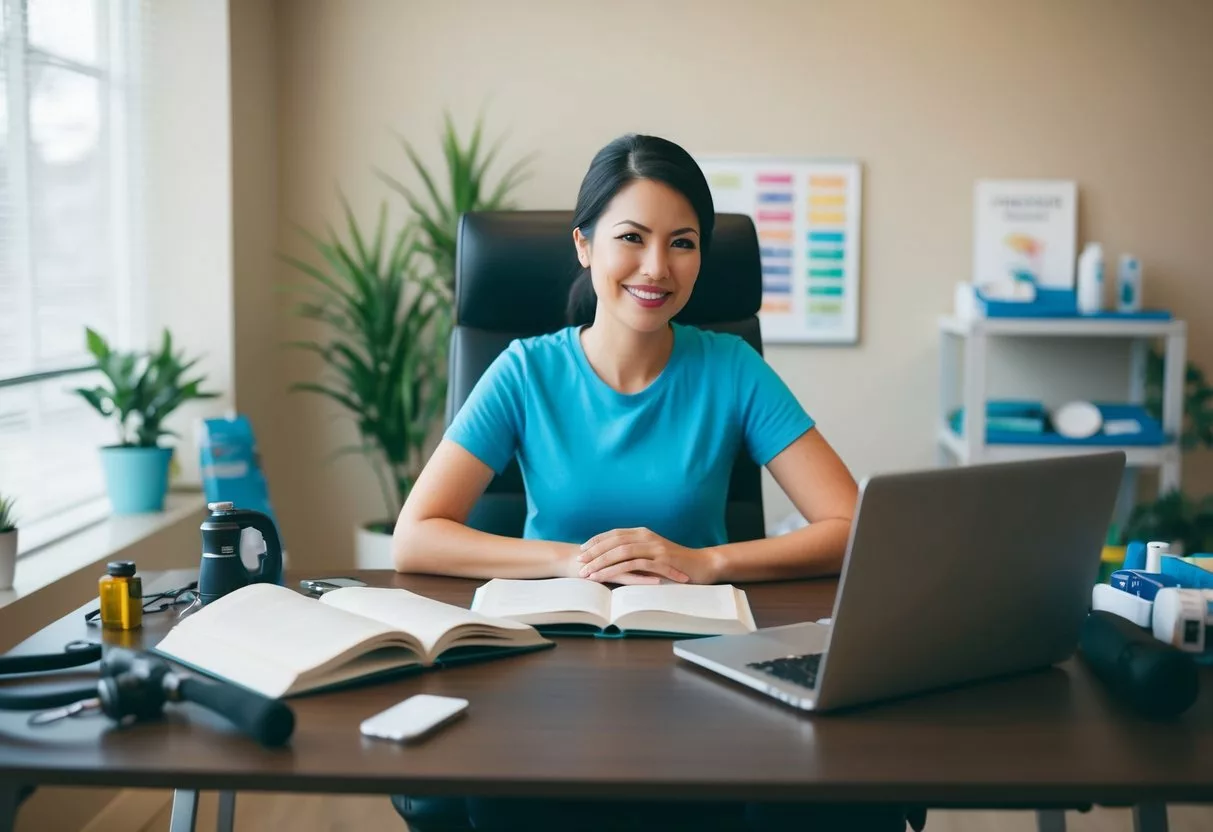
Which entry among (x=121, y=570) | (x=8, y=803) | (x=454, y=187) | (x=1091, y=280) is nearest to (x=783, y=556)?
(x=121, y=570)

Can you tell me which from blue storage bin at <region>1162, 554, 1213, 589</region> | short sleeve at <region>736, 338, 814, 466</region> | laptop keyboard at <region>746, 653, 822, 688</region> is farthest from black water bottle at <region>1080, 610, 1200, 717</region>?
short sleeve at <region>736, 338, 814, 466</region>

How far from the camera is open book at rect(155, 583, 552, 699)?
107cm

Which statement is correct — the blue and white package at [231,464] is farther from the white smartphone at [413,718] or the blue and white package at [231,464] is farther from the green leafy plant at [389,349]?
the white smartphone at [413,718]

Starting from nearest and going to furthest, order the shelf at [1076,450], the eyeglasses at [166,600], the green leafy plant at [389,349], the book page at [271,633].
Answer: the book page at [271,633] < the eyeglasses at [166,600] < the shelf at [1076,450] < the green leafy plant at [389,349]

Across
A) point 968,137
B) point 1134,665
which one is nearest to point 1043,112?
point 968,137

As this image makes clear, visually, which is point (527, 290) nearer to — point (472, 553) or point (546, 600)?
point (472, 553)

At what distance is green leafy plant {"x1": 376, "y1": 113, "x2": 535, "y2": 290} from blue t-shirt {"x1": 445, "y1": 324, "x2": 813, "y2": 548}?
5.27 feet

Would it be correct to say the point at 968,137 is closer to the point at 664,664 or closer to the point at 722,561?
the point at 722,561

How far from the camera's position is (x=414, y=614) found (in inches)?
47.6

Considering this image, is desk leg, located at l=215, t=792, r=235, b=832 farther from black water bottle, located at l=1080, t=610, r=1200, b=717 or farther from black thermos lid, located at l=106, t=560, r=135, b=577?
black water bottle, located at l=1080, t=610, r=1200, b=717

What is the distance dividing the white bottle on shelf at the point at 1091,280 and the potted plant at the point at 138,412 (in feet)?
8.20

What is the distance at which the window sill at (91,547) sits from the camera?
223 cm

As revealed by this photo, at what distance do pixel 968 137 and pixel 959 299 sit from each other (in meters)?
0.52

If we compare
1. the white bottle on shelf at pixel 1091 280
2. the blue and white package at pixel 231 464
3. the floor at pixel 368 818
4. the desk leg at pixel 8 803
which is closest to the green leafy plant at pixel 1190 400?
the white bottle on shelf at pixel 1091 280
